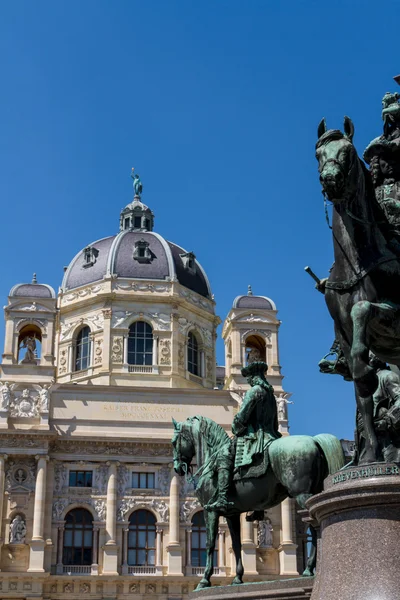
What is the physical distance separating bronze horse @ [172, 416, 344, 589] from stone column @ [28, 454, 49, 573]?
34.9 meters

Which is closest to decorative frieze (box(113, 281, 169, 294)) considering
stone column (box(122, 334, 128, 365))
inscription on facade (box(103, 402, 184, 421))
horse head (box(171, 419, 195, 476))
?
stone column (box(122, 334, 128, 365))

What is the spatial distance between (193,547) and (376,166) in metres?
41.2

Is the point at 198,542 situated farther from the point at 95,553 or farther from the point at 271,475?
the point at 271,475

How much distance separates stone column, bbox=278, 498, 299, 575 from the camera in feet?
153

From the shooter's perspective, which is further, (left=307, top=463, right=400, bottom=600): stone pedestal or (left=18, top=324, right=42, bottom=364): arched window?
(left=18, top=324, right=42, bottom=364): arched window

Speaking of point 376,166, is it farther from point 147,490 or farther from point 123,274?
point 123,274

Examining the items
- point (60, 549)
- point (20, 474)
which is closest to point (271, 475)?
point (60, 549)

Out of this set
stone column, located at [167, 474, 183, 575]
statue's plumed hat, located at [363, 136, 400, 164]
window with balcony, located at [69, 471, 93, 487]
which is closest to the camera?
statue's plumed hat, located at [363, 136, 400, 164]

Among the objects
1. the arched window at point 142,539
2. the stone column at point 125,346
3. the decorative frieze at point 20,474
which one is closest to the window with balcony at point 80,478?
the decorative frieze at point 20,474

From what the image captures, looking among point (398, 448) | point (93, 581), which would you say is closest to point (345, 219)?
point (398, 448)

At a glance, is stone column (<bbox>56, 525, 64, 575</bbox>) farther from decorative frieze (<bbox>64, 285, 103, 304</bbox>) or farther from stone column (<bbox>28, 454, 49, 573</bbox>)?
decorative frieze (<bbox>64, 285, 103, 304</bbox>)

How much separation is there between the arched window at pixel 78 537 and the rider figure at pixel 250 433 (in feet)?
119

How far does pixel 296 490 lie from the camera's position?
35.0 ft

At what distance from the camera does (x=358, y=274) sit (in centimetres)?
730
